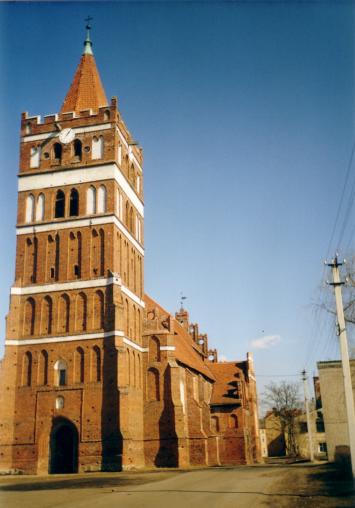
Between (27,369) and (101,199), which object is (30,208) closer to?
(101,199)

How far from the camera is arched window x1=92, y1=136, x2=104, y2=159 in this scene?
40562 mm

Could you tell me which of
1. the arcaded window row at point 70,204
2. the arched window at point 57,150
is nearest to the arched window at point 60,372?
the arcaded window row at point 70,204

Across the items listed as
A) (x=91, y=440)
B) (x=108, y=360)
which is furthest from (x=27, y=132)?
(x=91, y=440)

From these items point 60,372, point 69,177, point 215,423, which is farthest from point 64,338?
point 215,423

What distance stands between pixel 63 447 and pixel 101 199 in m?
16.8

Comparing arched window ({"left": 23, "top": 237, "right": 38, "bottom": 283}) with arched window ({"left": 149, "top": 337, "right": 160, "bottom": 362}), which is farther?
arched window ({"left": 149, "top": 337, "right": 160, "bottom": 362})

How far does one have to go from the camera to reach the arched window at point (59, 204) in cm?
4003

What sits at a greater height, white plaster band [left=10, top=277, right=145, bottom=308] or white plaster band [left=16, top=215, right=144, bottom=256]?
white plaster band [left=16, top=215, right=144, bottom=256]

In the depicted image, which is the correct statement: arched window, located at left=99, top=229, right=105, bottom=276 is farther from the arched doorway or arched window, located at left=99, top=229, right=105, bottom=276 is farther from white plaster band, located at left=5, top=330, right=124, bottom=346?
the arched doorway

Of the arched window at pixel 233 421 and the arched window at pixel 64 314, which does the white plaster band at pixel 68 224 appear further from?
the arched window at pixel 233 421

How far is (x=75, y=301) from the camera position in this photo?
3731cm

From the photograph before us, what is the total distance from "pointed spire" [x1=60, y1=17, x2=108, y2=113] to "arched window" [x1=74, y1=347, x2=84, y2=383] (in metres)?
18.2

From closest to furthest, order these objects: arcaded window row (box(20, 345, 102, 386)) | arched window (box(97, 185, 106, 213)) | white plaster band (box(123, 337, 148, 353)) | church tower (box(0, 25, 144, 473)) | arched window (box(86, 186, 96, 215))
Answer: church tower (box(0, 25, 144, 473)), arcaded window row (box(20, 345, 102, 386)), white plaster band (box(123, 337, 148, 353)), arched window (box(97, 185, 106, 213)), arched window (box(86, 186, 96, 215))

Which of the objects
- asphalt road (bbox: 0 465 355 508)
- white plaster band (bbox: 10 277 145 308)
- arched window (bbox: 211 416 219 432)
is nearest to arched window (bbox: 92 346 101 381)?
white plaster band (bbox: 10 277 145 308)
